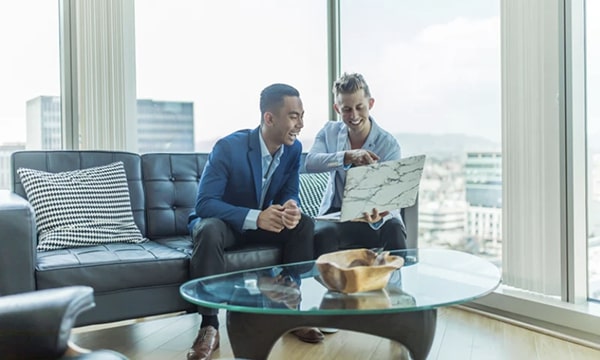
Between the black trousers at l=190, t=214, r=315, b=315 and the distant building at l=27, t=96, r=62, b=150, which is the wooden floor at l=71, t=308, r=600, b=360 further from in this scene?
the distant building at l=27, t=96, r=62, b=150

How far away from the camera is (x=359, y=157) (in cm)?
230

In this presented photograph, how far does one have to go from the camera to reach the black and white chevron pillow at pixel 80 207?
7.07 ft

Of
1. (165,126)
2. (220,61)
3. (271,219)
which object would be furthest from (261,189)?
(220,61)

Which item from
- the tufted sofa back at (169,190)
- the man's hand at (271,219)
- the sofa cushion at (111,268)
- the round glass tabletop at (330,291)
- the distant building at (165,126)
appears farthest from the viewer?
the distant building at (165,126)

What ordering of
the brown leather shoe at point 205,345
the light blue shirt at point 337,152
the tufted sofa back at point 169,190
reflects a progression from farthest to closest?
the tufted sofa back at point 169,190 → the light blue shirt at point 337,152 → the brown leather shoe at point 205,345

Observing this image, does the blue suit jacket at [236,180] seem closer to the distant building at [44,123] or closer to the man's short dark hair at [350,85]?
the man's short dark hair at [350,85]

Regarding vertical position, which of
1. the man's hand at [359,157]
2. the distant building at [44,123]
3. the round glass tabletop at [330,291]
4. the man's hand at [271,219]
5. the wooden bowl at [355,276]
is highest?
the distant building at [44,123]

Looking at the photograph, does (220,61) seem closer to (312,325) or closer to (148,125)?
(148,125)

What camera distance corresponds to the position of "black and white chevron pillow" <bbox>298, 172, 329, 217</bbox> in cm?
279

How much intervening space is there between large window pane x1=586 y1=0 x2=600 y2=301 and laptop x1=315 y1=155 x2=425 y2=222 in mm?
864

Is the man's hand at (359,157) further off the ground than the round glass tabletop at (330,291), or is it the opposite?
the man's hand at (359,157)

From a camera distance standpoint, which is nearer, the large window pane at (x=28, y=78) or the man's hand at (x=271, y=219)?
the man's hand at (x=271, y=219)

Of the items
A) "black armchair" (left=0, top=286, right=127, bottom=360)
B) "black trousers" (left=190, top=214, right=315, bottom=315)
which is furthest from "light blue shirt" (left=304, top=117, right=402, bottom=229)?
"black armchair" (left=0, top=286, right=127, bottom=360)

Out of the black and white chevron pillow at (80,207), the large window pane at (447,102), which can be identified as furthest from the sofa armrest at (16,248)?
the large window pane at (447,102)
